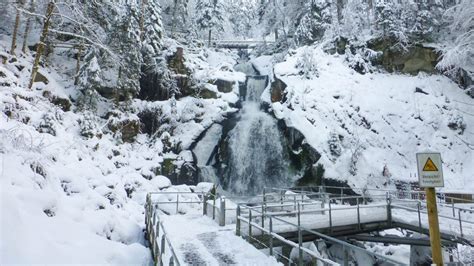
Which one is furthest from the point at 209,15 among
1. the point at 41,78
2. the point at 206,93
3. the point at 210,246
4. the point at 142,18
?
the point at 210,246

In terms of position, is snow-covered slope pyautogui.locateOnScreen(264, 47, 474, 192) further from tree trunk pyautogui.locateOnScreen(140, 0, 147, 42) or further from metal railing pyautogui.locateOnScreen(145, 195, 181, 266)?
metal railing pyautogui.locateOnScreen(145, 195, 181, 266)

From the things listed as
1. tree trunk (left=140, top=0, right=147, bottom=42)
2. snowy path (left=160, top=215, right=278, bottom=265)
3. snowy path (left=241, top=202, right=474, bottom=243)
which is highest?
tree trunk (left=140, top=0, right=147, bottom=42)

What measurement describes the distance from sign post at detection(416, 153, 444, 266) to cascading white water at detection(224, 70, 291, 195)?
19931mm

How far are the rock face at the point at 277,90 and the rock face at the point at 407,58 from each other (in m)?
10.0

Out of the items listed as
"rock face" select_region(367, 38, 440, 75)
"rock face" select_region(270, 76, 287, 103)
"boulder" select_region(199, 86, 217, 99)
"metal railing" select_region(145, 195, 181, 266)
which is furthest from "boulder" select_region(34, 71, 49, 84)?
"rock face" select_region(367, 38, 440, 75)

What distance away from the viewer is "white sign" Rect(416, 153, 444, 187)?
486 cm

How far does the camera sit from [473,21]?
17766mm

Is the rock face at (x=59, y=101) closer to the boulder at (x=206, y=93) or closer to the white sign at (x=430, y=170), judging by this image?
the boulder at (x=206, y=93)

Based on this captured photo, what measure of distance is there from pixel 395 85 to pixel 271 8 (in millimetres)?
23795

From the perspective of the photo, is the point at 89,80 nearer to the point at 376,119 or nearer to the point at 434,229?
the point at 376,119

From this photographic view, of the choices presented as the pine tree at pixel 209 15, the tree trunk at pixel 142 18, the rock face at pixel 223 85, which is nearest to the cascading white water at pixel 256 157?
the rock face at pixel 223 85

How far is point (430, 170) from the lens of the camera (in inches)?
194

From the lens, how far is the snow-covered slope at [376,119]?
22906 mm

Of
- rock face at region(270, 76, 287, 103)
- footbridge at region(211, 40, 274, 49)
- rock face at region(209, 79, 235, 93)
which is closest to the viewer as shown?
rock face at region(270, 76, 287, 103)
